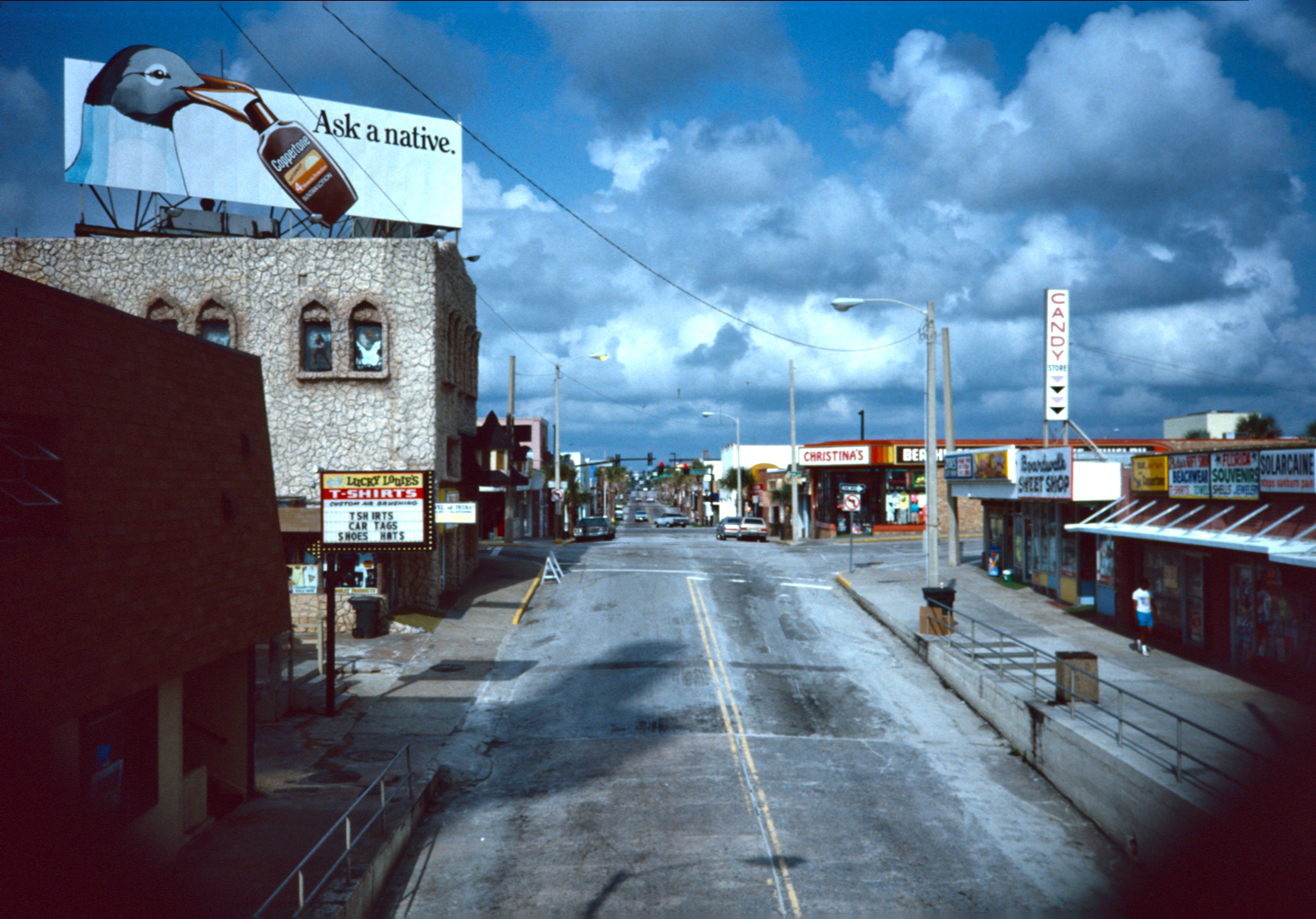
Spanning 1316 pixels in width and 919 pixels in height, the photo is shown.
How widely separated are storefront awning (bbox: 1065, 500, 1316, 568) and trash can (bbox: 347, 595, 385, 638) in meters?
18.5

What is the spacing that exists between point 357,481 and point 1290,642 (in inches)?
770

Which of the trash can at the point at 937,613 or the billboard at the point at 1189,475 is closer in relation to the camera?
the billboard at the point at 1189,475

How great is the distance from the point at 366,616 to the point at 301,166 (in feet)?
52.0

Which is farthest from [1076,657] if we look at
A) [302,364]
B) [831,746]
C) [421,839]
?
[302,364]

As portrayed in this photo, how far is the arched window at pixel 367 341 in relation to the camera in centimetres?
2691

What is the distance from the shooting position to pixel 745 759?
1484 cm

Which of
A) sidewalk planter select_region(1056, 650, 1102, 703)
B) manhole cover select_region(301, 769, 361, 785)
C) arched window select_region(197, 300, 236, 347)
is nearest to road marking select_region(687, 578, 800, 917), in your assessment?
sidewalk planter select_region(1056, 650, 1102, 703)

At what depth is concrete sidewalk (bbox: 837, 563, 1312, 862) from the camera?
10781 mm

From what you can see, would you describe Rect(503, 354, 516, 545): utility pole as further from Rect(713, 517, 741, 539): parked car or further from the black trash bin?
the black trash bin

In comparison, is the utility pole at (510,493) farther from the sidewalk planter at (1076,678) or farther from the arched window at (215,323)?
the sidewalk planter at (1076,678)

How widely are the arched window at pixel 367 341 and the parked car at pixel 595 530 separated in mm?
27367

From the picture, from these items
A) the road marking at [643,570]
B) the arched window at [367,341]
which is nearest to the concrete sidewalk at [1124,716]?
the road marking at [643,570]

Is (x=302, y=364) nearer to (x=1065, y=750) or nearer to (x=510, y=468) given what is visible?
(x=510, y=468)

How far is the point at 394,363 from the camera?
88.2 ft
